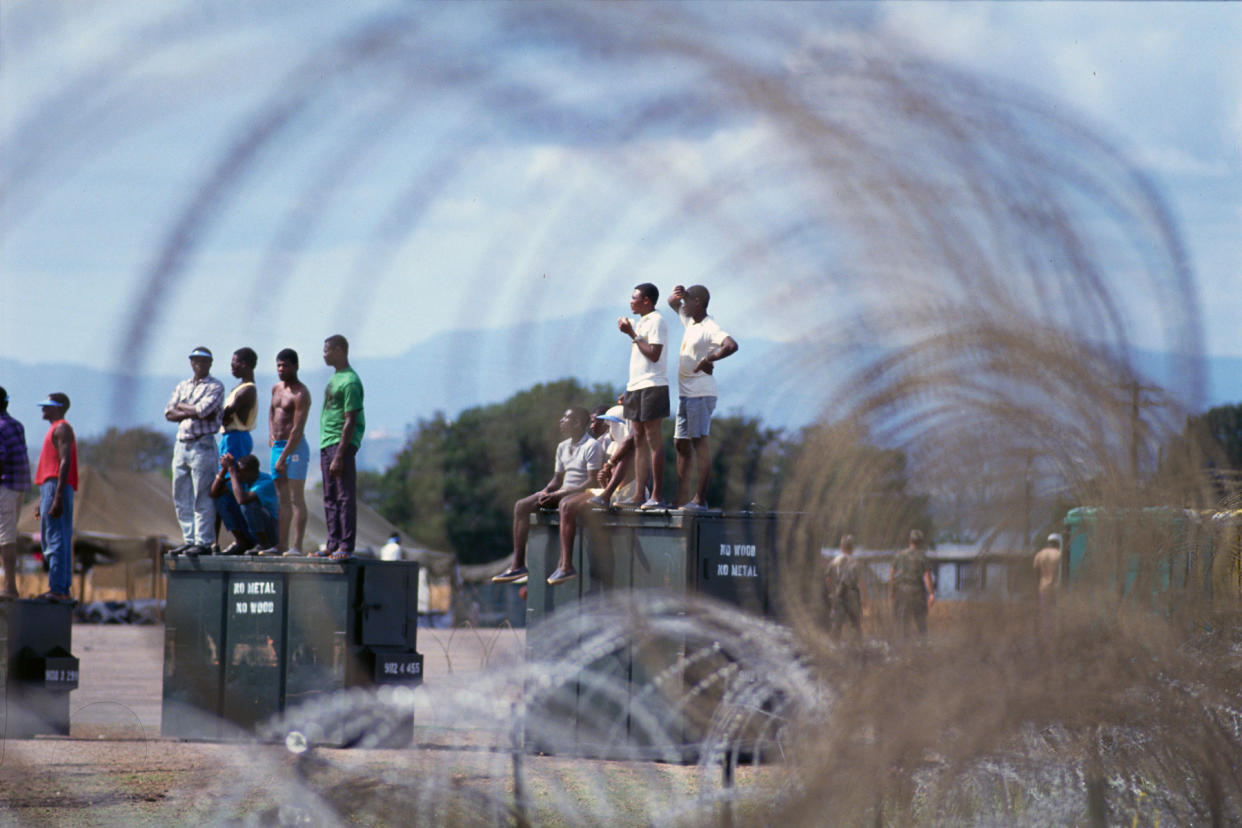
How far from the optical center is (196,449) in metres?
11.4

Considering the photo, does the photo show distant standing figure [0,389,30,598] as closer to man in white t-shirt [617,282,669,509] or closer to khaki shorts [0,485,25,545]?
khaki shorts [0,485,25,545]

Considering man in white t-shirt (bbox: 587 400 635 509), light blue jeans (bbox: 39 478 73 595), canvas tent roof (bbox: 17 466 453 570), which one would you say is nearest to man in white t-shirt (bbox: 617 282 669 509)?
man in white t-shirt (bbox: 587 400 635 509)

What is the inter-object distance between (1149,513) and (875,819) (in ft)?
8.05

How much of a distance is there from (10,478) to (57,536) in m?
0.62

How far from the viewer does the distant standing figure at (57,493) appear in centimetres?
1187

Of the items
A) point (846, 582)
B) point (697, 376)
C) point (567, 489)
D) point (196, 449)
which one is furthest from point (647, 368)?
point (196, 449)

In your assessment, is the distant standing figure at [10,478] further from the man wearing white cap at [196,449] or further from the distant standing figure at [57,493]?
the man wearing white cap at [196,449]

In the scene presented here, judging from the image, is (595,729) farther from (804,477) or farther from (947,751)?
(947,751)

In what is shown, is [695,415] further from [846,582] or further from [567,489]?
[846,582]

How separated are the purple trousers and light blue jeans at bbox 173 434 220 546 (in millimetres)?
939

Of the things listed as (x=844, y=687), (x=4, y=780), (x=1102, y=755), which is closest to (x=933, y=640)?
(x=844, y=687)

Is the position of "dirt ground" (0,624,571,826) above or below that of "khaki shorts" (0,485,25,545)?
below

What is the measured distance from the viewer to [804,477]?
12.5 metres

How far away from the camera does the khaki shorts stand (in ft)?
38.5
